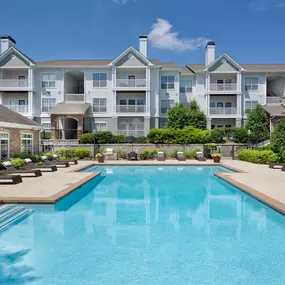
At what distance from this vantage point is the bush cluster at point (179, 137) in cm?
2669

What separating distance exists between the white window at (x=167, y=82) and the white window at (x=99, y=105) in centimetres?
788

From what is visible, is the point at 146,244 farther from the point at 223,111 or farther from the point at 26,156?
the point at 223,111

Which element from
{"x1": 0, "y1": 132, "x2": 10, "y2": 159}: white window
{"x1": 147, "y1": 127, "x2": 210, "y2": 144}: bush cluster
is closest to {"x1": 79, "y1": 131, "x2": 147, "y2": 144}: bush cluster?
{"x1": 147, "y1": 127, "x2": 210, "y2": 144}: bush cluster

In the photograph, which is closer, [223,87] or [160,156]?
[160,156]

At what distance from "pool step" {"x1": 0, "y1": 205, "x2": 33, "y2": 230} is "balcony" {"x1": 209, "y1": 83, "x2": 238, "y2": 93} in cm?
2865

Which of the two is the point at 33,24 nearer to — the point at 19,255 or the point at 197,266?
the point at 19,255

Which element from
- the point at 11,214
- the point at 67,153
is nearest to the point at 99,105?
the point at 67,153

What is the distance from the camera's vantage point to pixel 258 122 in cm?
2897

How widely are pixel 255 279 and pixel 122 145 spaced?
2284 cm

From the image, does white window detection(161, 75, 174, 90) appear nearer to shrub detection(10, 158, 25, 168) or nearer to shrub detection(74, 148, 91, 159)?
shrub detection(74, 148, 91, 159)

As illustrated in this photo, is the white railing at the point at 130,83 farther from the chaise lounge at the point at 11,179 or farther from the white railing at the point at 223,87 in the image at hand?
the chaise lounge at the point at 11,179

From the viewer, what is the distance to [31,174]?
548 inches

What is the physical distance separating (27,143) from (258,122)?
83.2ft

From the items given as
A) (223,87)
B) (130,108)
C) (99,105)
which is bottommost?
(130,108)
